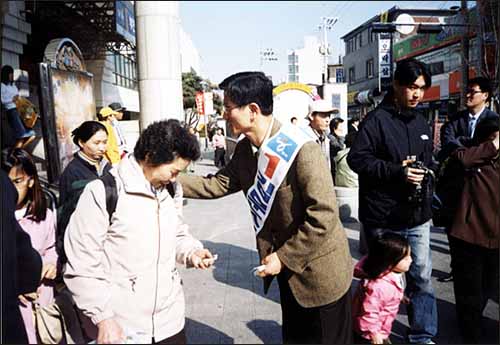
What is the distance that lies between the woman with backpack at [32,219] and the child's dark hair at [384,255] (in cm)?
155

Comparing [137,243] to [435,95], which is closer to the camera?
[137,243]

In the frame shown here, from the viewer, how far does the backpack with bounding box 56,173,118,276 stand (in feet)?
4.79

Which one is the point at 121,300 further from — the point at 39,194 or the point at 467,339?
the point at 467,339

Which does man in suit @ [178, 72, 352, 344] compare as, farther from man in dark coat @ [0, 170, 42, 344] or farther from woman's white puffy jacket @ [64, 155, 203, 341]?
man in dark coat @ [0, 170, 42, 344]

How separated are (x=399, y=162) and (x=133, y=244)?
1.56 meters

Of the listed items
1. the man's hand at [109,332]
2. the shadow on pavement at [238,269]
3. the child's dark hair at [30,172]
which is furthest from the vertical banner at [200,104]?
the man's hand at [109,332]

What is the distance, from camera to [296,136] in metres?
1.80

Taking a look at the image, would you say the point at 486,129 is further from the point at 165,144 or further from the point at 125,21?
the point at 125,21

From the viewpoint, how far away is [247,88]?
5.65 feet

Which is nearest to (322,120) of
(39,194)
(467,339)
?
(467,339)

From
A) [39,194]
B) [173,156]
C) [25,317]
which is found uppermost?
[173,156]

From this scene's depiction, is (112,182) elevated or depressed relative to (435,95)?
depressed

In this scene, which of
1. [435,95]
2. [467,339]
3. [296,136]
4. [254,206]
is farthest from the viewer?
[435,95]

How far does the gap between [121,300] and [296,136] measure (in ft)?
3.02
